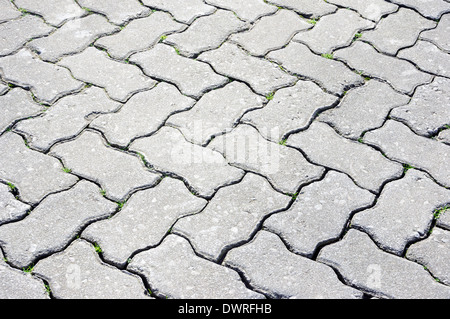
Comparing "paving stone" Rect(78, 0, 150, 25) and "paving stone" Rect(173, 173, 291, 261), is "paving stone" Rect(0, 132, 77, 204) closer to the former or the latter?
"paving stone" Rect(173, 173, 291, 261)

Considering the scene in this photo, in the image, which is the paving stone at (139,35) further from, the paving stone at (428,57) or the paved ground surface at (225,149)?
the paving stone at (428,57)

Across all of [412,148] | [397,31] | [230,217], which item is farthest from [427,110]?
[230,217]

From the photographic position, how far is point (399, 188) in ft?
8.16

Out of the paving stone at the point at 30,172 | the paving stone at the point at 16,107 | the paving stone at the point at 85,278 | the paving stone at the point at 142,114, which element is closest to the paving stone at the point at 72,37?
the paving stone at the point at 16,107

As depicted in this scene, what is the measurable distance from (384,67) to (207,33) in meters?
1.11

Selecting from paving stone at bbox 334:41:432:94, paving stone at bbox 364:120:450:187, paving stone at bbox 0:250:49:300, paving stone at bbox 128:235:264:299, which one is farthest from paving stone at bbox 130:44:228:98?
paving stone at bbox 0:250:49:300

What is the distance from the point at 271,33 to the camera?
10.9ft

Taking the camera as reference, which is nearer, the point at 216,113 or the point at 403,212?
the point at 403,212

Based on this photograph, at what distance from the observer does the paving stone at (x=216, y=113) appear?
107 inches

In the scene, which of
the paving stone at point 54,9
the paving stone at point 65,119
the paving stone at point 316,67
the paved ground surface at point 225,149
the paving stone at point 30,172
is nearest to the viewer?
the paved ground surface at point 225,149

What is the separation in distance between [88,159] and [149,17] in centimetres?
127

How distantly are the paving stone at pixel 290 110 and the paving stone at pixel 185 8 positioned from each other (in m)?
0.90

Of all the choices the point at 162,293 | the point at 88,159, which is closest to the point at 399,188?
the point at 162,293

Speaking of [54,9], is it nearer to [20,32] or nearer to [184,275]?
[20,32]
